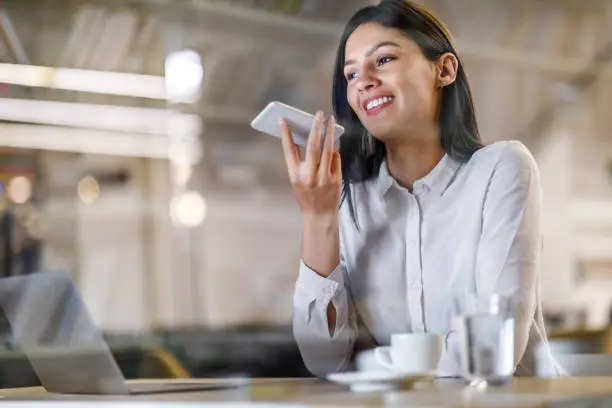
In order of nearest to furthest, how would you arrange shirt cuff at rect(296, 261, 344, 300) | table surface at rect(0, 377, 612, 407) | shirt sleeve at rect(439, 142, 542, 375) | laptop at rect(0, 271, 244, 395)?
table surface at rect(0, 377, 612, 407)
laptop at rect(0, 271, 244, 395)
shirt sleeve at rect(439, 142, 542, 375)
shirt cuff at rect(296, 261, 344, 300)

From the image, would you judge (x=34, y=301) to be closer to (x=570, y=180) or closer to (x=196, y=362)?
(x=196, y=362)

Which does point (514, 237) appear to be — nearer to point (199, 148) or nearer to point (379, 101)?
point (379, 101)

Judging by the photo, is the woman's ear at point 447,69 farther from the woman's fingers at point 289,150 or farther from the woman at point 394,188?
the woman's fingers at point 289,150

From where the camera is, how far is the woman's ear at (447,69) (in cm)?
182

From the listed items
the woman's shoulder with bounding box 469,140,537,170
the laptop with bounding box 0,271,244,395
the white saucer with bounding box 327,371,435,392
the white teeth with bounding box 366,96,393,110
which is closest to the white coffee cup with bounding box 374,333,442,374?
the white saucer with bounding box 327,371,435,392

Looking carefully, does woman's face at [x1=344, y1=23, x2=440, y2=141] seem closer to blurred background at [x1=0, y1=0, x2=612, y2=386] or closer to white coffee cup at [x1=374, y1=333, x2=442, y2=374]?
blurred background at [x1=0, y1=0, x2=612, y2=386]

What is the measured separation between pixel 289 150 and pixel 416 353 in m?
0.59

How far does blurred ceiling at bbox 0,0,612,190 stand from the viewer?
75.1 inches

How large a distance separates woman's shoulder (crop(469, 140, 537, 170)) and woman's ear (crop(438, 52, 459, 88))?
16 cm

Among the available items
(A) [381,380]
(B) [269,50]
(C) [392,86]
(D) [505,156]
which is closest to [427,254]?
(D) [505,156]

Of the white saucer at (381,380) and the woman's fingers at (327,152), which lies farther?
the woman's fingers at (327,152)

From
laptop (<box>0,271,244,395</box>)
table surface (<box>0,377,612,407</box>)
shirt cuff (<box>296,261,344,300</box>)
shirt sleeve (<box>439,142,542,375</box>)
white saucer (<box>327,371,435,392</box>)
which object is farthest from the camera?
shirt cuff (<box>296,261,344,300</box>)

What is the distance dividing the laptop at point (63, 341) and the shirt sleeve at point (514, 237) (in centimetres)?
55

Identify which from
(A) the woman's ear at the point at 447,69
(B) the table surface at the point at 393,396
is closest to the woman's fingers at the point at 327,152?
(A) the woman's ear at the point at 447,69
